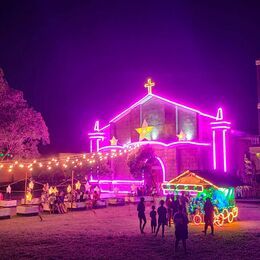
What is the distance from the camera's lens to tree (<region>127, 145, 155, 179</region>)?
38.8 m

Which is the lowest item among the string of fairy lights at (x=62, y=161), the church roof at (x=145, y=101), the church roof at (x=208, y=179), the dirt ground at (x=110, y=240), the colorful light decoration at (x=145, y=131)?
the dirt ground at (x=110, y=240)

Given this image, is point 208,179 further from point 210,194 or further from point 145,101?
point 145,101

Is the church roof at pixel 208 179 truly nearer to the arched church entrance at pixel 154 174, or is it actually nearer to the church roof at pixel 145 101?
the arched church entrance at pixel 154 174

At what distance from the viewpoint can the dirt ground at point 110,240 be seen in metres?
13.8

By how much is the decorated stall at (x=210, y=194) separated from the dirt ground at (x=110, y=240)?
69cm

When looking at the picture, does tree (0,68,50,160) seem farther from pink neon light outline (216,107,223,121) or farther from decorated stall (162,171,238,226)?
decorated stall (162,171,238,226)

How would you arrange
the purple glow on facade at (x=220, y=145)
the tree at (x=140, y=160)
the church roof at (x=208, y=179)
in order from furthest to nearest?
the tree at (x=140, y=160) < the purple glow on facade at (x=220, y=145) < the church roof at (x=208, y=179)

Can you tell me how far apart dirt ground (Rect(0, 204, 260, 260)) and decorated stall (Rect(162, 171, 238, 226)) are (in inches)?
27.1

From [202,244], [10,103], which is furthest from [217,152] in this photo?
[202,244]

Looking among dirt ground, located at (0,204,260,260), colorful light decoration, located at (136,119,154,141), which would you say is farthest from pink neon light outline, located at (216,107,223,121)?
dirt ground, located at (0,204,260,260)

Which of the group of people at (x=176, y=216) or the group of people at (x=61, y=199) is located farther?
the group of people at (x=61, y=199)

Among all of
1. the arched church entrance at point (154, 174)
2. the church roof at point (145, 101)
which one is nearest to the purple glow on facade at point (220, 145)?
the church roof at point (145, 101)

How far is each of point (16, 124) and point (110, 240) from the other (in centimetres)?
2249

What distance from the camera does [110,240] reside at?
16656 mm
